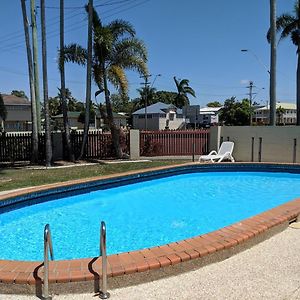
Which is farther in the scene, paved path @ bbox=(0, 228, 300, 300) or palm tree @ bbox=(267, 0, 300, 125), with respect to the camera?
palm tree @ bbox=(267, 0, 300, 125)

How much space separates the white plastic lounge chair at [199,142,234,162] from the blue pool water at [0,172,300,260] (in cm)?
226

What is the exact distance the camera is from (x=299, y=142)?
1469 cm

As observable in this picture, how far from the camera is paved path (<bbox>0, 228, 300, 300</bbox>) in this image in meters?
3.35

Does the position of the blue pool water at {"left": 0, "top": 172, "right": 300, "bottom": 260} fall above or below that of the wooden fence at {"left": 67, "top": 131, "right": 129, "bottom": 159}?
below

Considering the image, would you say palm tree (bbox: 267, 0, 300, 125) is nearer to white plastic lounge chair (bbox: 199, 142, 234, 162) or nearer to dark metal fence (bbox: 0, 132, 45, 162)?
white plastic lounge chair (bbox: 199, 142, 234, 162)

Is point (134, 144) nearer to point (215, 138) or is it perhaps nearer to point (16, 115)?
point (215, 138)

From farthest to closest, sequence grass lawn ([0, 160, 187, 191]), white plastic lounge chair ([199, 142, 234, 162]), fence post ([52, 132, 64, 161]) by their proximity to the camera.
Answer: fence post ([52, 132, 64, 161])
white plastic lounge chair ([199, 142, 234, 162])
grass lawn ([0, 160, 187, 191])

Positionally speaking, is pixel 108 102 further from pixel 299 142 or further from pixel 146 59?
pixel 299 142

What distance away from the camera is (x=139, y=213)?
845 cm

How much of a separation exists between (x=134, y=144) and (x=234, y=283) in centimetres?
1377

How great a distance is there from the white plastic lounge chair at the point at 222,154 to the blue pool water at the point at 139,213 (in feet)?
7.43

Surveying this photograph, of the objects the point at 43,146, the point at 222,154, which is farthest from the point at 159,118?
the point at 43,146

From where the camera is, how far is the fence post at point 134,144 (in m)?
17.1

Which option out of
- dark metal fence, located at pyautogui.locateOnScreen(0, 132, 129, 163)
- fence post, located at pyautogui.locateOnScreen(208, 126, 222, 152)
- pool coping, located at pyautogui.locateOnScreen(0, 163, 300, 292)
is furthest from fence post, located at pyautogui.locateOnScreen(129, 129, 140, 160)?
pool coping, located at pyautogui.locateOnScreen(0, 163, 300, 292)
